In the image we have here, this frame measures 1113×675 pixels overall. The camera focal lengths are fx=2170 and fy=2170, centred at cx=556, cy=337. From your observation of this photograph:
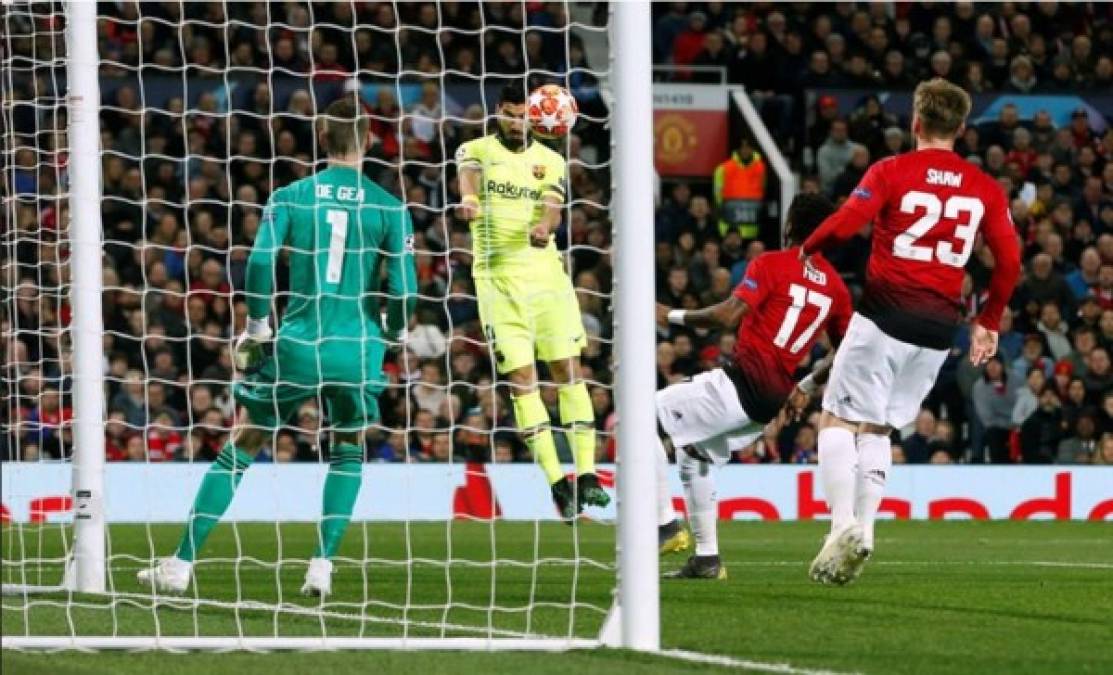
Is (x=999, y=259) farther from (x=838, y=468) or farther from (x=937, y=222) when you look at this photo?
(x=838, y=468)

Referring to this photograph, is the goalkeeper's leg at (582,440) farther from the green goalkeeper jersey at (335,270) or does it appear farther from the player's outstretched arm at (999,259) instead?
the player's outstretched arm at (999,259)

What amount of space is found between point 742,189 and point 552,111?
11.5 m

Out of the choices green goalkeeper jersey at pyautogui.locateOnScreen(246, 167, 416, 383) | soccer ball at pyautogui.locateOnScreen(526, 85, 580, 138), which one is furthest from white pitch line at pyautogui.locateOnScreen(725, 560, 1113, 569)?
Result: green goalkeeper jersey at pyautogui.locateOnScreen(246, 167, 416, 383)

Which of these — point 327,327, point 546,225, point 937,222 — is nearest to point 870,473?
point 937,222

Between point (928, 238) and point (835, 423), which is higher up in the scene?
point (928, 238)

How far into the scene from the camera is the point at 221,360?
57.6ft

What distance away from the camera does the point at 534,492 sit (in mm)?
17156

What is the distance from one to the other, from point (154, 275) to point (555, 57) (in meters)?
6.64

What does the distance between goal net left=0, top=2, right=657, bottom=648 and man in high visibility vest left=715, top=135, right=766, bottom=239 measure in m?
1.38

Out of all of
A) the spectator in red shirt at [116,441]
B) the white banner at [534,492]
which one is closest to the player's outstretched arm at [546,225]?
the white banner at [534,492]

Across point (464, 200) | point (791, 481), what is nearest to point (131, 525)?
point (791, 481)

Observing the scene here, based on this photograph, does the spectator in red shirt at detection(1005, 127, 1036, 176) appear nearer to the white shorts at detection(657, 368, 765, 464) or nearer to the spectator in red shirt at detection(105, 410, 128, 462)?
the spectator in red shirt at detection(105, 410, 128, 462)

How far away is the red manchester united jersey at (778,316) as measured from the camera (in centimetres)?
1002

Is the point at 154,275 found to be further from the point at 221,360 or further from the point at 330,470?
the point at 330,470
